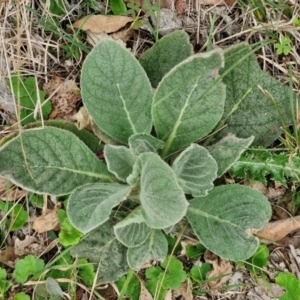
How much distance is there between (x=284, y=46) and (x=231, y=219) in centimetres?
79

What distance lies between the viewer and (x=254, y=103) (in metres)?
2.22

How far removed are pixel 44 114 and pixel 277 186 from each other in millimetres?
1037

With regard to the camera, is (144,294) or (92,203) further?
(144,294)

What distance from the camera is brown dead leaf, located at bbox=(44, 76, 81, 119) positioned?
2.31 m

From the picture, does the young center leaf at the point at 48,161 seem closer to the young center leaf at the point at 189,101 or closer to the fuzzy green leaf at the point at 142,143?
the fuzzy green leaf at the point at 142,143

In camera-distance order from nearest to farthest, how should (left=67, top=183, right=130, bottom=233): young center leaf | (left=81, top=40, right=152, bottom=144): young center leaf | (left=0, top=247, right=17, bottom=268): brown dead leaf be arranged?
(left=67, top=183, right=130, bottom=233): young center leaf < (left=81, top=40, right=152, bottom=144): young center leaf < (left=0, top=247, right=17, bottom=268): brown dead leaf

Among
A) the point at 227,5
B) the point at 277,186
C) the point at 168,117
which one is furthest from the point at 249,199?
the point at 227,5

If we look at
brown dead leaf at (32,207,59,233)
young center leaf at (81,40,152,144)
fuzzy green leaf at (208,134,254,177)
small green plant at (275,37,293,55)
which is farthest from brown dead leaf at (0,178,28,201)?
small green plant at (275,37,293,55)

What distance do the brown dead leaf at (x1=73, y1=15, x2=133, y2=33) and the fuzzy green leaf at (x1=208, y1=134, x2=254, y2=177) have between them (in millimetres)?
680

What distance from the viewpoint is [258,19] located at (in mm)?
Result: 2367

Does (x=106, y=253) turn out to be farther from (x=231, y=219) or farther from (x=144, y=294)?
(x=231, y=219)

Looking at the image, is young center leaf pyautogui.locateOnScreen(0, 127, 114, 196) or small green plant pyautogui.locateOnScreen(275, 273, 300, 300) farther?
small green plant pyautogui.locateOnScreen(275, 273, 300, 300)

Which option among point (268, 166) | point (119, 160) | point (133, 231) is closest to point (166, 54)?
point (119, 160)

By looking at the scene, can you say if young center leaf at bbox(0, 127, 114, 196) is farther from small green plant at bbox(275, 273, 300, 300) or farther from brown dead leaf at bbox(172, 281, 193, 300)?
small green plant at bbox(275, 273, 300, 300)
